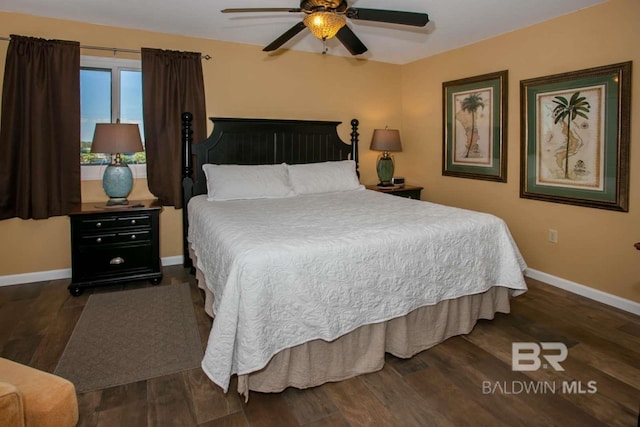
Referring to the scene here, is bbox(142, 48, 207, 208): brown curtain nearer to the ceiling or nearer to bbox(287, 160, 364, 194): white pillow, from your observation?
the ceiling

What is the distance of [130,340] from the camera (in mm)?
2516

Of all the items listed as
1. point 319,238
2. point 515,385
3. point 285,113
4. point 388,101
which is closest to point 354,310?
point 319,238

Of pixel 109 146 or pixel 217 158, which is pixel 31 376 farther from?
pixel 217 158

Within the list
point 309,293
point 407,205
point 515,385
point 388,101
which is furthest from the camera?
point 388,101

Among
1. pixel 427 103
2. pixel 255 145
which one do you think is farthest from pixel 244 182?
pixel 427 103

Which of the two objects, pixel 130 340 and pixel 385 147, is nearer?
pixel 130 340

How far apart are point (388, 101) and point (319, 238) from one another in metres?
3.59

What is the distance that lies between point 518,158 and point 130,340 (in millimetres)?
3633

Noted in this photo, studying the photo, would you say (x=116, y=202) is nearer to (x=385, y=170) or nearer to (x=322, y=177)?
(x=322, y=177)

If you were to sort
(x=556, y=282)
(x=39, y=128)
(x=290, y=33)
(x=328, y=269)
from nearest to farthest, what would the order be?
(x=328, y=269) < (x=290, y=33) < (x=39, y=128) < (x=556, y=282)

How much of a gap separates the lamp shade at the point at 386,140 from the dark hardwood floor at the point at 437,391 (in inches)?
102

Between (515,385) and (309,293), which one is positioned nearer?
(309,293)

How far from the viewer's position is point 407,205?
313 centimetres

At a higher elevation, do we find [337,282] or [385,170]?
[385,170]
